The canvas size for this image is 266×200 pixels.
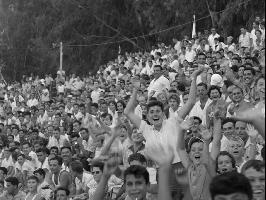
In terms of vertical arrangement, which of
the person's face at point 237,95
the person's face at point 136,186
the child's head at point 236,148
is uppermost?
the person's face at point 237,95

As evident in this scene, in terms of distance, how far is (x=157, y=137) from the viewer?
5746 millimetres

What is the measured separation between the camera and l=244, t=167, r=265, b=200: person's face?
406 cm

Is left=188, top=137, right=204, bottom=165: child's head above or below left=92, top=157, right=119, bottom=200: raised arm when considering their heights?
above

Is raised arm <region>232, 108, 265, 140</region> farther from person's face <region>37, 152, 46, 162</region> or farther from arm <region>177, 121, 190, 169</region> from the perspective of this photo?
person's face <region>37, 152, 46, 162</region>

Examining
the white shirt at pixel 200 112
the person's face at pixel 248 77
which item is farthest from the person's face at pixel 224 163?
the person's face at pixel 248 77

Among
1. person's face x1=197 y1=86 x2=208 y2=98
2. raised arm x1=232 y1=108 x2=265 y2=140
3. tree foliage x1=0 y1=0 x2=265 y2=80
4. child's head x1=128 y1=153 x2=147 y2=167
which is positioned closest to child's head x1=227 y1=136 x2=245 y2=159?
child's head x1=128 y1=153 x2=147 y2=167

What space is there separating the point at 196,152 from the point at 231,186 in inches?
Result: 87.8

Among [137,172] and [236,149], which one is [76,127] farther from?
[137,172]

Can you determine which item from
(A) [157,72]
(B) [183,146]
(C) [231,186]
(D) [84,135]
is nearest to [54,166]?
(D) [84,135]

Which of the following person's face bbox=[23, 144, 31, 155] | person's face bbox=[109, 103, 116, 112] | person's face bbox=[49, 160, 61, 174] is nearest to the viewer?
person's face bbox=[49, 160, 61, 174]

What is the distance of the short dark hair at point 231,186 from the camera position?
3754 mm

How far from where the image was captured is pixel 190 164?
5.69 m

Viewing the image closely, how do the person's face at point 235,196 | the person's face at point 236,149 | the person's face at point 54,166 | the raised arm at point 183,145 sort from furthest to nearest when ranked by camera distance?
the person's face at point 54,166 → the person's face at point 236,149 → the raised arm at point 183,145 → the person's face at point 235,196

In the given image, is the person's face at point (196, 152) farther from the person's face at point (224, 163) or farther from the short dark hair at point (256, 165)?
the short dark hair at point (256, 165)
